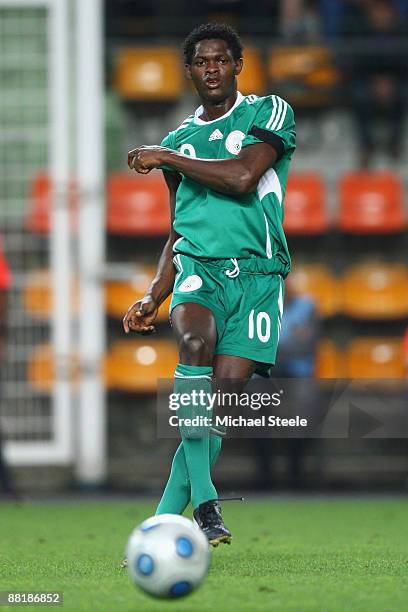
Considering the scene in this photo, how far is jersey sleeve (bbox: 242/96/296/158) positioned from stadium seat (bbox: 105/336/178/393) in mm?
6420

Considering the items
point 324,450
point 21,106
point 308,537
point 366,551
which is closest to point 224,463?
point 324,450

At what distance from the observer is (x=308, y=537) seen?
23.5 feet

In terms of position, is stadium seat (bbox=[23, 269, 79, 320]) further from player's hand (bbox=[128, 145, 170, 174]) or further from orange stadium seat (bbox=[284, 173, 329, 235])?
player's hand (bbox=[128, 145, 170, 174])

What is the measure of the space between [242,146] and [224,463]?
22.0 ft

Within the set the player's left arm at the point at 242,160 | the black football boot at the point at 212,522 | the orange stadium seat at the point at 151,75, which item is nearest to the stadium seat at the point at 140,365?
the orange stadium seat at the point at 151,75

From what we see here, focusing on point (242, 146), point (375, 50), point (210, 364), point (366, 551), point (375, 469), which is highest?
point (375, 50)

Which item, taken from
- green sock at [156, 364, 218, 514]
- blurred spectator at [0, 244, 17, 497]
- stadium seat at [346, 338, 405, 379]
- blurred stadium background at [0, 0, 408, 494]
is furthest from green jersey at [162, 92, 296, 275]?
stadium seat at [346, 338, 405, 379]

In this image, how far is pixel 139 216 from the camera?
12.1 meters

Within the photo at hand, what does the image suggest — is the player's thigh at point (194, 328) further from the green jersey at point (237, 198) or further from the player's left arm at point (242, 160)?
the player's left arm at point (242, 160)

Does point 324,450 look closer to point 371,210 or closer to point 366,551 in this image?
point 371,210

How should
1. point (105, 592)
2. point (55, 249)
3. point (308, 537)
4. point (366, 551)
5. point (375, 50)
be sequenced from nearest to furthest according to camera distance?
point (105, 592) < point (366, 551) < point (308, 537) < point (55, 249) < point (375, 50)

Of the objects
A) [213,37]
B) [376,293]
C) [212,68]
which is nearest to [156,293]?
[212,68]

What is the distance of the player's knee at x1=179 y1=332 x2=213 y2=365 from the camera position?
5055mm

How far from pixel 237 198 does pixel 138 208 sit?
6.89 meters
